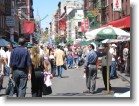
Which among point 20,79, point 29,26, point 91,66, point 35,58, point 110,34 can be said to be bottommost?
point 20,79

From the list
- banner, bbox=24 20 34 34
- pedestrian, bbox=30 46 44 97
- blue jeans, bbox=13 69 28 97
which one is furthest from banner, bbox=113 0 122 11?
blue jeans, bbox=13 69 28 97

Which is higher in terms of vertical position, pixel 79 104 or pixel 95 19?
pixel 95 19

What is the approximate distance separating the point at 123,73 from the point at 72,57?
9.51 meters

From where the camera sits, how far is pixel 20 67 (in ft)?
27.6

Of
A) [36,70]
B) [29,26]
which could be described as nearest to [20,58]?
[36,70]

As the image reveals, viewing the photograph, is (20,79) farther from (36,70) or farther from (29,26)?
(29,26)

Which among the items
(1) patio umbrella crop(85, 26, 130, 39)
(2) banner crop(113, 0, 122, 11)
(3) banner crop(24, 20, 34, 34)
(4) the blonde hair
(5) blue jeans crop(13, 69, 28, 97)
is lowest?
(5) blue jeans crop(13, 69, 28, 97)

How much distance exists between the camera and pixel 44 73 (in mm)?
9203

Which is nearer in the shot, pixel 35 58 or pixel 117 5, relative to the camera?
pixel 35 58

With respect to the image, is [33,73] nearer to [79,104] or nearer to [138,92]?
[79,104]

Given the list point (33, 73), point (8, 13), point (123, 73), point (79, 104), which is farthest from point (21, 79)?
point (8, 13)

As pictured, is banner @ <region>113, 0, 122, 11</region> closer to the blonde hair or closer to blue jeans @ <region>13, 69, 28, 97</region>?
the blonde hair

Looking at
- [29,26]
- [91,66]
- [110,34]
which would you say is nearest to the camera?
[110,34]

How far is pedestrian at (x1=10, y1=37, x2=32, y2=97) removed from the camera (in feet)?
27.6
